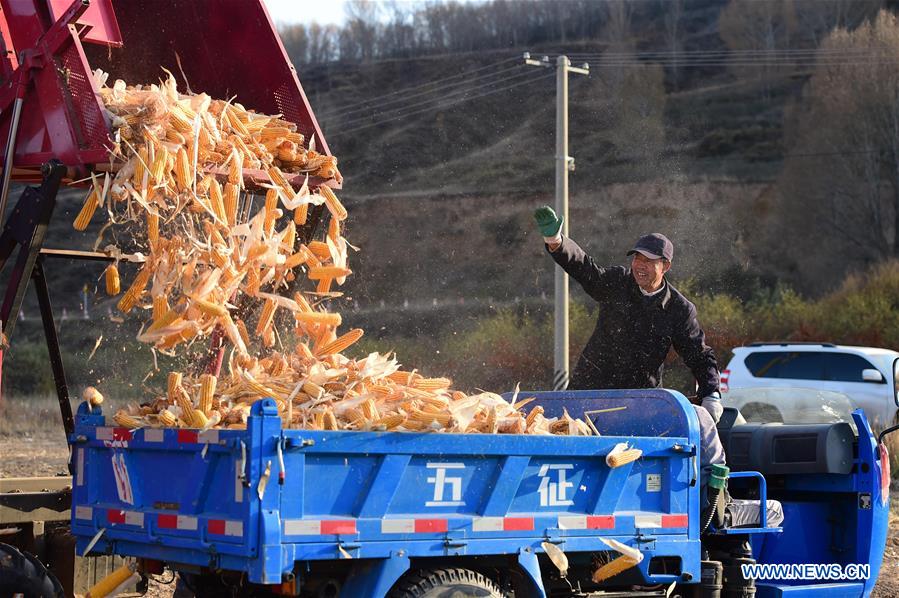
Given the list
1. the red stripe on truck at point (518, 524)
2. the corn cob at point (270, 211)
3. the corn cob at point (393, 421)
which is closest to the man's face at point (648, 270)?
the corn cob at point (270, 211)

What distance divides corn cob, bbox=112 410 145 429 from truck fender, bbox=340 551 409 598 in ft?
4.09

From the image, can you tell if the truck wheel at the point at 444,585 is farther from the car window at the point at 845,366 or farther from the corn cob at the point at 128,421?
the car window at the point at 845,366

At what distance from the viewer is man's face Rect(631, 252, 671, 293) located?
7484 mm

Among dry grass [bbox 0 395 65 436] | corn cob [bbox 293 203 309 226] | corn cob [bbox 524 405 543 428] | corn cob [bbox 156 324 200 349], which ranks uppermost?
corn cob [bbox 293 203 309 226]

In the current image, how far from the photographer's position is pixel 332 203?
6996mm

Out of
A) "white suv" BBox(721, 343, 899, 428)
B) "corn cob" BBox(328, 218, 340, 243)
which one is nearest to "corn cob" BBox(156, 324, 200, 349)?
"corn cob" BBox(328, 218, 340, 243)

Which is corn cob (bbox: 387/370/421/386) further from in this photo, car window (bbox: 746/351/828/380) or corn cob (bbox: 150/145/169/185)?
car window (bbox: 746/351/828/380)

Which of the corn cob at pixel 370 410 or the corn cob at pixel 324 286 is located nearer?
the corn cob at pixel 370 410

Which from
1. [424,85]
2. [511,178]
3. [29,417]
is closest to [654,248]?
[29,417]

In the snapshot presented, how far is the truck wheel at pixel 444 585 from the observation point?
537 centimetres

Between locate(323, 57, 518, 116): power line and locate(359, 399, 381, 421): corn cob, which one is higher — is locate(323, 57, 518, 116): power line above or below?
below

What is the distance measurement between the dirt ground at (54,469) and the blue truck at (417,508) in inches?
33.8

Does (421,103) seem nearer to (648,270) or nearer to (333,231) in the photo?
(648,270)

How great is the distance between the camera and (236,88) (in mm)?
7473
